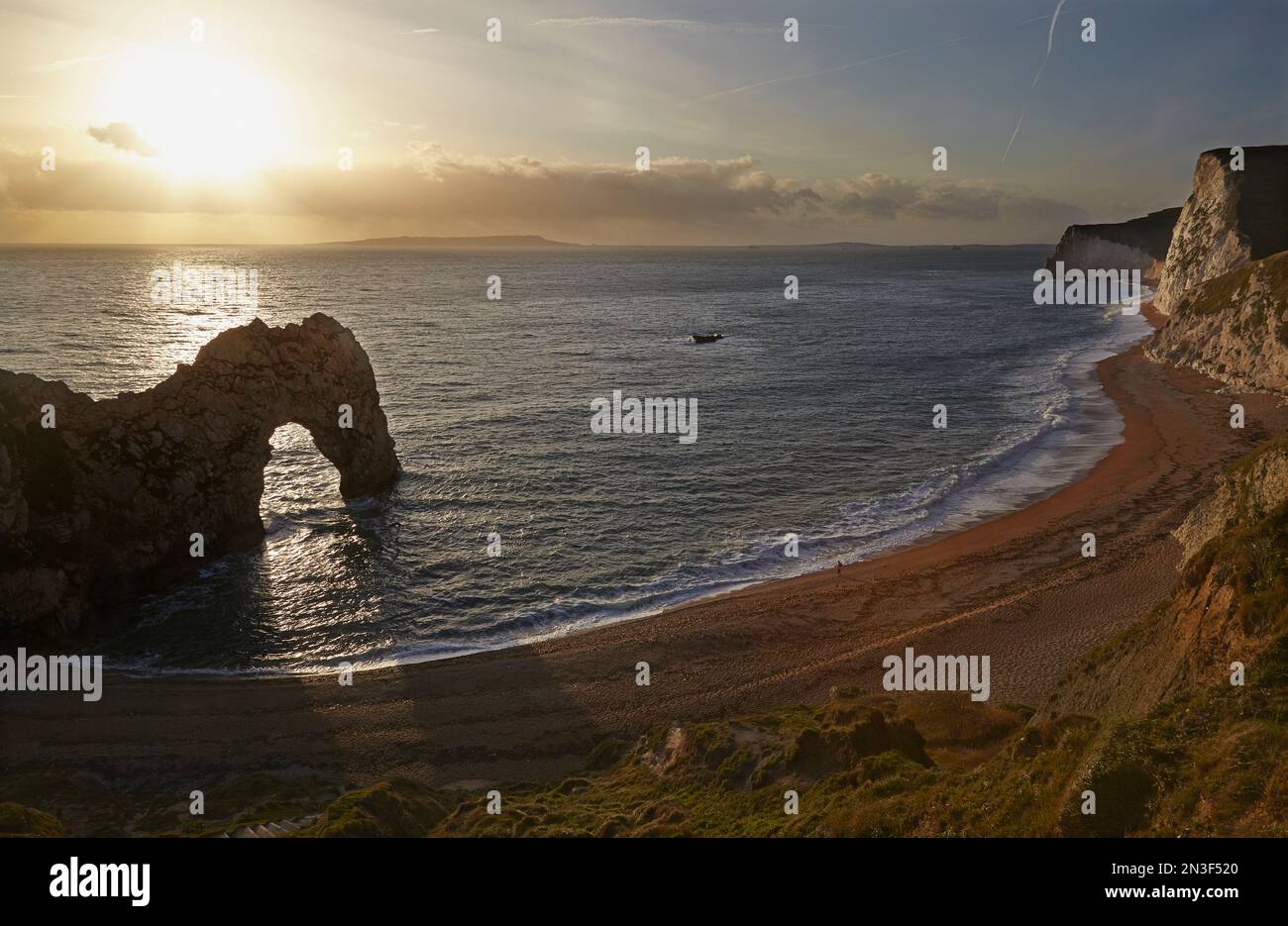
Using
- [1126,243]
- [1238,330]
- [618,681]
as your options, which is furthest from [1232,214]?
[618,681]

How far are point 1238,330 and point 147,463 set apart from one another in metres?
86.4

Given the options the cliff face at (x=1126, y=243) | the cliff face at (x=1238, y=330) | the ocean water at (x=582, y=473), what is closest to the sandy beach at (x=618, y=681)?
the ocean water at (x=582, y=473)

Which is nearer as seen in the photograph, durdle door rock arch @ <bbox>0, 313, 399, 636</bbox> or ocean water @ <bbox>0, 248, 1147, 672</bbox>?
durdle door rock arch @ <bbox>0, 313, 399, 636</bbox>

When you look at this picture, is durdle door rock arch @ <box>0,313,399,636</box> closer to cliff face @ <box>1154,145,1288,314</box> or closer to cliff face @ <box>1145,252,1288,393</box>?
A: cliff face @ <box>1145,252,1288,393</box>

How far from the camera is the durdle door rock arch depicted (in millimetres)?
30375

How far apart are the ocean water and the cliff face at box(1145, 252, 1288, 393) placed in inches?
377

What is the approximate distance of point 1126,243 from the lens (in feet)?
579

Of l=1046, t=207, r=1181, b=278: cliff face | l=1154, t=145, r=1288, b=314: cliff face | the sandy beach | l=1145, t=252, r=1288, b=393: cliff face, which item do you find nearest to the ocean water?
the sandy beach

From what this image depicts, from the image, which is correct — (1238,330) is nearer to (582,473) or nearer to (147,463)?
(582,473)

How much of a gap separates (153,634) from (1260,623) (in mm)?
35920

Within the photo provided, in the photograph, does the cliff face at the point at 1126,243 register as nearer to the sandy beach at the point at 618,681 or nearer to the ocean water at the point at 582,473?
the ocean water at the point at 582,473

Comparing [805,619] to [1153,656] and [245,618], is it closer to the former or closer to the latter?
[1153,656]

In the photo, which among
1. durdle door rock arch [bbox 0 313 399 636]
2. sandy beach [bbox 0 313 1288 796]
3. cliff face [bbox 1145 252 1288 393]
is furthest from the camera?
cliff face [bbox 1145 252 1288 393]

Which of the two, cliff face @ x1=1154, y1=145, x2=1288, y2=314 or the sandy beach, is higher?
cliff face @ x1=1154, y1=145, x2=1288, y2=314
